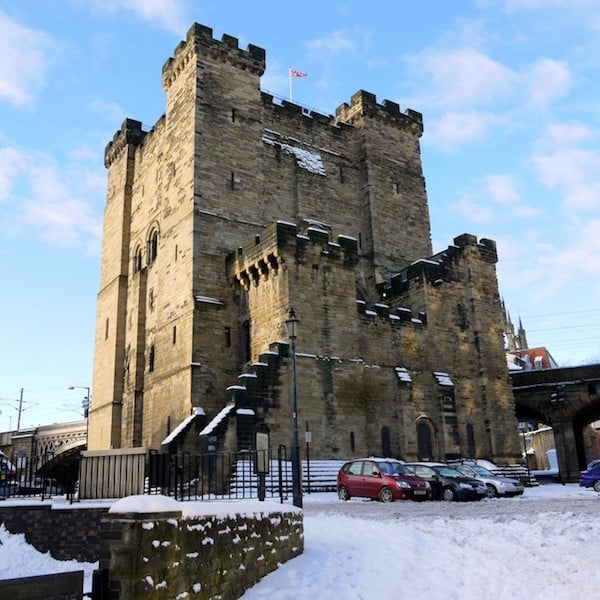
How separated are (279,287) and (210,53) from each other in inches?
517

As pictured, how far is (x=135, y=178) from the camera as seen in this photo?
37.8 metres

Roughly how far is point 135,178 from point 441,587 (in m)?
33.2

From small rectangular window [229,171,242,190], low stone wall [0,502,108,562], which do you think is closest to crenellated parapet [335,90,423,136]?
small rectangular window [229,171,242,190]

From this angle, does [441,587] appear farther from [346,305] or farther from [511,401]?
[511,401]

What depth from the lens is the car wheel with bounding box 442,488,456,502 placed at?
61.8ft

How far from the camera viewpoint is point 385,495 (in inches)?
724

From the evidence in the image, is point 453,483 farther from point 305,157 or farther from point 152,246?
point 305,157

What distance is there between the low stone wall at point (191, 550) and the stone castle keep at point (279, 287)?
1390 centimetres

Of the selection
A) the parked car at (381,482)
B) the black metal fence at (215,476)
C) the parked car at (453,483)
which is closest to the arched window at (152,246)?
the black metal fence at (215,476)

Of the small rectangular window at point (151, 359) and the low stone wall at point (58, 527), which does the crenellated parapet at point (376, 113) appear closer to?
the small rectangular window at point (151, 359)

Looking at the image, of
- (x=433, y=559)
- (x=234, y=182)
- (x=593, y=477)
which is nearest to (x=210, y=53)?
(x=234, y=182)

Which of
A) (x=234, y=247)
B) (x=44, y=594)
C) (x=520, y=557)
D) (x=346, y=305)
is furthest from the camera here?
(x=234, y=247)

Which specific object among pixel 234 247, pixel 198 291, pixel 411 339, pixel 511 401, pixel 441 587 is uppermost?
pixel 234 247

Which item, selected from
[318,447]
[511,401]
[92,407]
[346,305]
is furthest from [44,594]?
[92,407]
